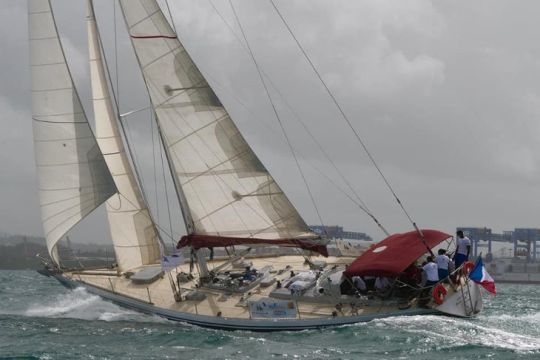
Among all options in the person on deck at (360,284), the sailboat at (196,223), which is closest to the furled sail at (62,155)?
the sailboat at (196,223)

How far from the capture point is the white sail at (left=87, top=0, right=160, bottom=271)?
74.9 feet

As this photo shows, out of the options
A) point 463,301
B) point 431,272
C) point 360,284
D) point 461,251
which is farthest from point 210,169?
point 463,301

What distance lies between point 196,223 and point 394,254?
17.5 feet

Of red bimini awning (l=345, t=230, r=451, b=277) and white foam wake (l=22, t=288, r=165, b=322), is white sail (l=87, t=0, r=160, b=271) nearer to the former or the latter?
white foam wake (l=22, t=288, r=165, b=322)

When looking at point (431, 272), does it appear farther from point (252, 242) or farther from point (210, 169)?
point (210, 169)

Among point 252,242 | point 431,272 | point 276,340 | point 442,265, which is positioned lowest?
point 276,340

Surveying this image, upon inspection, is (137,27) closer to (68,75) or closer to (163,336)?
(68,75)

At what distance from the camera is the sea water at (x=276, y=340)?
13203mm

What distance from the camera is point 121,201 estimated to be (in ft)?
75.7

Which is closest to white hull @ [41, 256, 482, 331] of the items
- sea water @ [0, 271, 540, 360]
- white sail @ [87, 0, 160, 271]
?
sea water @ [0, 271, 540, 360]

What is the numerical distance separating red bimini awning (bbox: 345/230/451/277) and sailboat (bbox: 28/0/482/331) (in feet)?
0.15

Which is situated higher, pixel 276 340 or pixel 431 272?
pixel 431 272

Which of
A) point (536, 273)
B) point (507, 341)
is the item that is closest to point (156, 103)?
point (507, 341)

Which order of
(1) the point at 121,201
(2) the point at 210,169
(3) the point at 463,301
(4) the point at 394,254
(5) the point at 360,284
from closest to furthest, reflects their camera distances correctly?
(3) the point at 463,301 → (4) the point at 394,254 → (5) the point at 360,284 → (2) the point at 210,169 → (1) the point at 121,201
